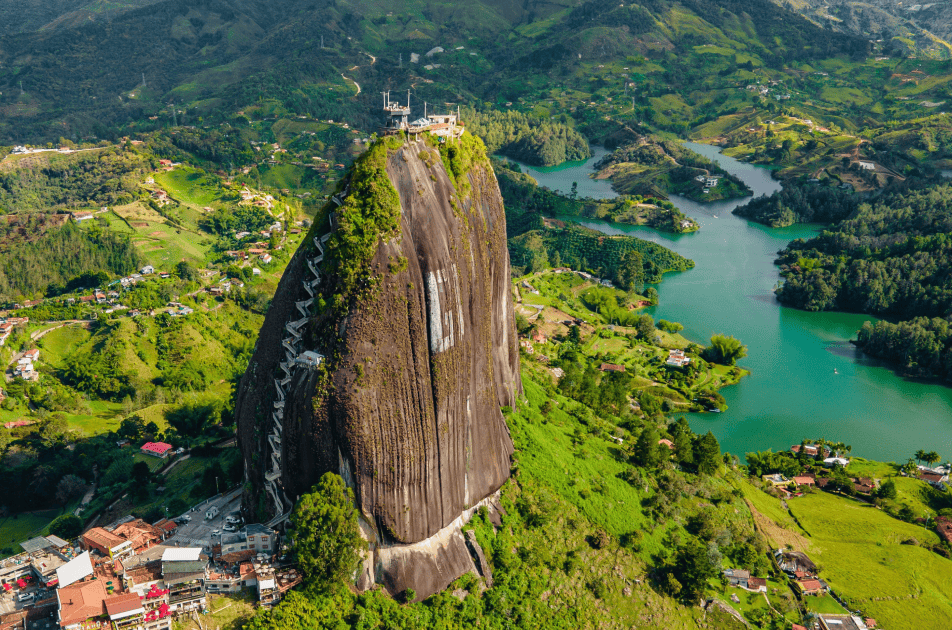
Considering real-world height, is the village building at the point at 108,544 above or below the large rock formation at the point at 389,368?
below

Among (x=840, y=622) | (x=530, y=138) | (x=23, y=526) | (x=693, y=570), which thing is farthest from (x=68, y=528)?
(x=530, y=138)

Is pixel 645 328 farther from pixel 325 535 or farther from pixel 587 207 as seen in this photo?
pixel 587 207

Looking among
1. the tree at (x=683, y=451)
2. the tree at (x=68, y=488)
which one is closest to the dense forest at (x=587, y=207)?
the tree at (x=683, y=451)

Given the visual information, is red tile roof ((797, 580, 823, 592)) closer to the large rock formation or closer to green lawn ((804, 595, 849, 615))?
green lawn ((804, 595, 849, 615))

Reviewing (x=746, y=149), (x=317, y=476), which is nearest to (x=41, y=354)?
(x=317, y=476)

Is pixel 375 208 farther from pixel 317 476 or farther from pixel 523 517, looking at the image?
pixel 523 517

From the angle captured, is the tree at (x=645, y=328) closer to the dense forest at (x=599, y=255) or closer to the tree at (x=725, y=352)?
the tree at (x=725, y=352)
